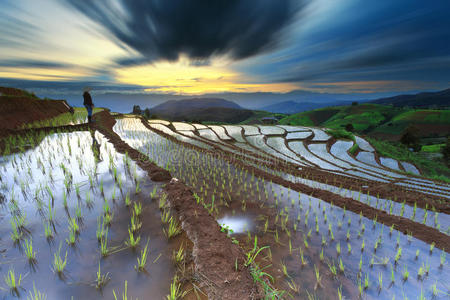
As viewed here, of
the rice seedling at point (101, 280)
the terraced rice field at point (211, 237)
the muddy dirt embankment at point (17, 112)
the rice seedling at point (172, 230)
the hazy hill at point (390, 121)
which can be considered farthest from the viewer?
the hazy hill at point (390, 121)

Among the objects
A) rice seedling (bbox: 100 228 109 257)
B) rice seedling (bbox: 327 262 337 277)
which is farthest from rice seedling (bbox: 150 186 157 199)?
rice seedling (bbox: 327 262 337 277)

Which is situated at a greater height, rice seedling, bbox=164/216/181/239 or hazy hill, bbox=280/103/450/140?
rice seedling, bbox=164/216/181/239

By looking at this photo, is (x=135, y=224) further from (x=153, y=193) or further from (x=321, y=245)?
(x=321, y=245)

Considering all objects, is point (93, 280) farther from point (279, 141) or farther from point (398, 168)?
point (398, 168)

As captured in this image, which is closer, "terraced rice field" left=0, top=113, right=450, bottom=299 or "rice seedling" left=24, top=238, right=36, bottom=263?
"terraced rice field" left=0, top=113, right=450, bottom=299

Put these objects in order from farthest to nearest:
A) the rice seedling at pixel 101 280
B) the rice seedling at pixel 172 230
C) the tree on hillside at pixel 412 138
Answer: the tree on hillside at pixel 412 138 → the rice seedling at pixel 172 230 → the rice seedling at pixel 101 280

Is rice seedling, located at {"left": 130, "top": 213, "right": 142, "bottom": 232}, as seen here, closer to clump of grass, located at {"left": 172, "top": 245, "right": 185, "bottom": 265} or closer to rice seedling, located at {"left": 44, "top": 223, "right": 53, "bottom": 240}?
clump of grass, located at {"left": 172, "top": 245, "right": 185, "bottom": 265}

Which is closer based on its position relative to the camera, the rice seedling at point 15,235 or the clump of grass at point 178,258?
the clump of grass at point 178,258

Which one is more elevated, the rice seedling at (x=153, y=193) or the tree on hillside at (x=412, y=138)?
the rice seedling at (x=153, y=193)

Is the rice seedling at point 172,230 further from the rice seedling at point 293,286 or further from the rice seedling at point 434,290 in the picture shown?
the rice seedling at point 434,290

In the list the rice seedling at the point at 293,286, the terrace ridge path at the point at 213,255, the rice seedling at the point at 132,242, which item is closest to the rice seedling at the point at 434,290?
the rice seedling at the point at 293,286

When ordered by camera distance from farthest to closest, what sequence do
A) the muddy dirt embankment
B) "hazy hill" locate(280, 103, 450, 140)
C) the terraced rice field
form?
"hazy hill" locate(280, 103, 450, 140) → the muddy dirt embankment → the terraced rice field

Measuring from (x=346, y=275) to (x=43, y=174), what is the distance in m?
5.92

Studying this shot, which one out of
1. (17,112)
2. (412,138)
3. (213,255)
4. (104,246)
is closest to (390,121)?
(412,138)
